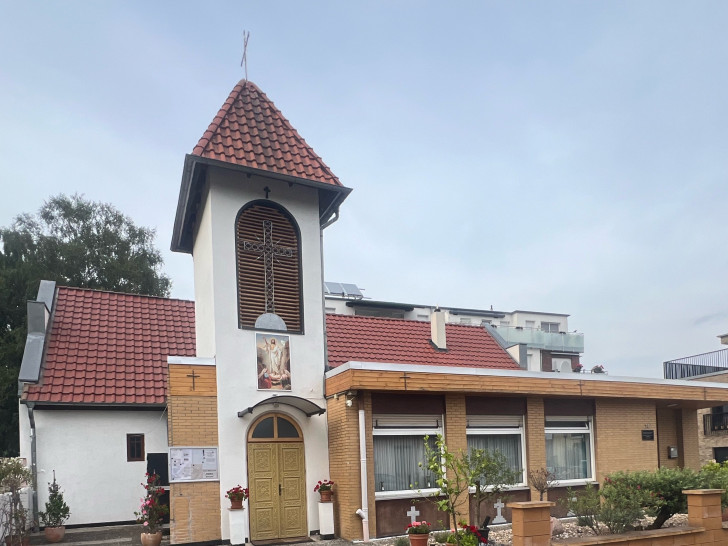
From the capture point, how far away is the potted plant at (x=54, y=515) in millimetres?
13258

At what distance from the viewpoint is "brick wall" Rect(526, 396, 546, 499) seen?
14805mm

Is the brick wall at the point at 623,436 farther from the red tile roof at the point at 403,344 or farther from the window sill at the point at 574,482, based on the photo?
the red tile roof at the point at 403,344

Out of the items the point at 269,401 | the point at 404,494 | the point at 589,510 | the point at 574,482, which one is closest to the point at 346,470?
the point at 404,494

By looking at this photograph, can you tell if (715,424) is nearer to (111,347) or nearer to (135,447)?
(135,447)

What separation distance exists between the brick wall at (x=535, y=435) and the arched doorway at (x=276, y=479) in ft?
17.9

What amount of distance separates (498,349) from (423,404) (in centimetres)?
852

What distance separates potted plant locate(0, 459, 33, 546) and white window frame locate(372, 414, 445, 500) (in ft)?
22.6

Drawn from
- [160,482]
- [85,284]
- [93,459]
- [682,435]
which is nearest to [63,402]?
[93,459]

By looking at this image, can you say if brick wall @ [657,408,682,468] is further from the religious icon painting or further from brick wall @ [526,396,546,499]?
the religious icon painting

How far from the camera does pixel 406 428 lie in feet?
44.4

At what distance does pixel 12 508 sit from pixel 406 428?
786cm

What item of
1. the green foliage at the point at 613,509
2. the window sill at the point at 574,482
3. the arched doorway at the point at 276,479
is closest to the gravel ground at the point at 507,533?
the green foliage at the point at 613,509

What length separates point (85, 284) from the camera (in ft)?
108

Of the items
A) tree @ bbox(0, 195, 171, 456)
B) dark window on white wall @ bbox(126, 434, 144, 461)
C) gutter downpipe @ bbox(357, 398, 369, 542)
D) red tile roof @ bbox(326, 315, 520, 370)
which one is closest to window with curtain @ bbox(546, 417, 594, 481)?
red tile roof @ bbox(326, 315, 520, 370)
